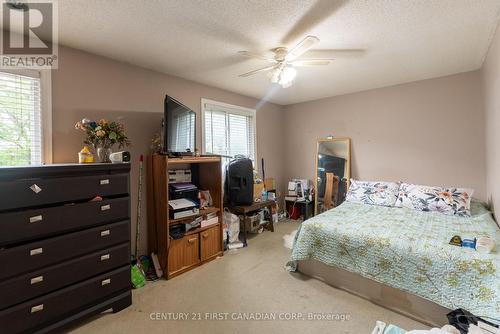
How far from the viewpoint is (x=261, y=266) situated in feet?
8.85

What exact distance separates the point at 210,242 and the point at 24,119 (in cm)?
216

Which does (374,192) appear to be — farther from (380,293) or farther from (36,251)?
(36,251)

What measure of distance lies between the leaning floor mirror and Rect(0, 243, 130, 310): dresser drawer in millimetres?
3274

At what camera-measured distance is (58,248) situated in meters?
1.64

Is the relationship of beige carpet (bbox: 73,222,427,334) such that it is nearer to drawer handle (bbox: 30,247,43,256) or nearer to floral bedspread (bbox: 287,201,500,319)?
floral bedspread (bbox: 287,201,500,319)

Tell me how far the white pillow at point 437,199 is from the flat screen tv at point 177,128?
290 centimetres

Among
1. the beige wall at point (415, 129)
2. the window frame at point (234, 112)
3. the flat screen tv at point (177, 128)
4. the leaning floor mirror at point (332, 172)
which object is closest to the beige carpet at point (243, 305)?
the flat screen tv at point (177, 128)

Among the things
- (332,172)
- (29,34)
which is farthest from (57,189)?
(332,172)

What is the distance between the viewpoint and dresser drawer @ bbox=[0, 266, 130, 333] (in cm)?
148

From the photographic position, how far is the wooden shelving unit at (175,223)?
2.43m

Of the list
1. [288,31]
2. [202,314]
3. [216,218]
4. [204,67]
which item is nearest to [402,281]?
[202,314]

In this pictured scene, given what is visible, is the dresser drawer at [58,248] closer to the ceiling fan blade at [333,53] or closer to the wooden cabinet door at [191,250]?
the wooden cabinet door at [191,250]

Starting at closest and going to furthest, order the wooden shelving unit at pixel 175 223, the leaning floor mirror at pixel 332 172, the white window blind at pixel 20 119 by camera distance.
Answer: the white window blind at pixel 20 119 < the wooden shelving unit at pixel 175 223 < the leaning floor mirror at pixel 332 172

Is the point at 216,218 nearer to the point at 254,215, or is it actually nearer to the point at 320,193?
the point at 254,215
